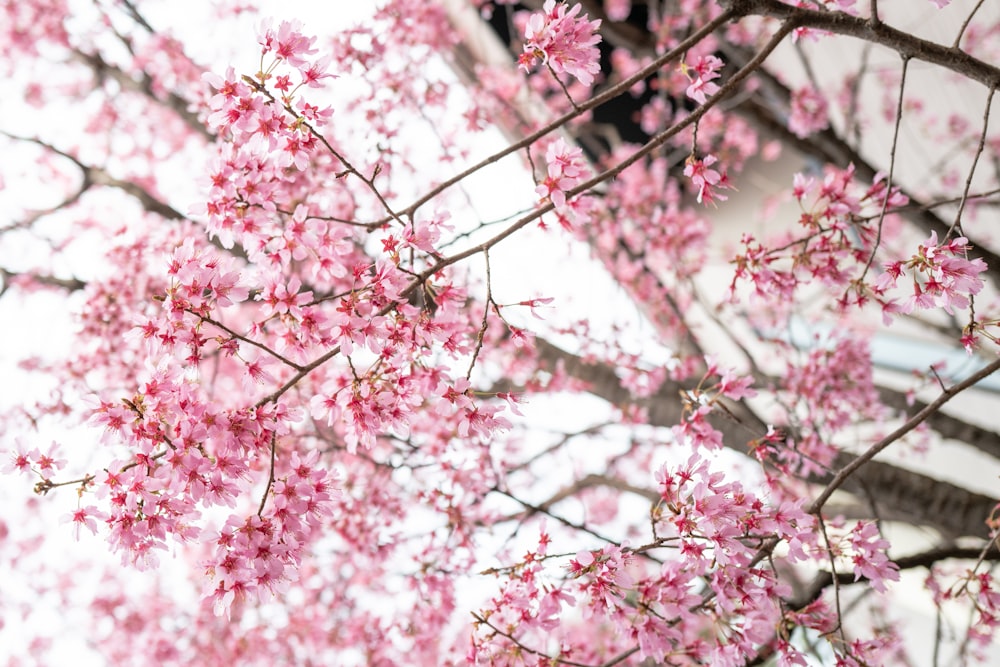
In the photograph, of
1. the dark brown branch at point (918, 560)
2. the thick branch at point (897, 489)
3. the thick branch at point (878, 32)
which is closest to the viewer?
the thick branch at point (878, 32)

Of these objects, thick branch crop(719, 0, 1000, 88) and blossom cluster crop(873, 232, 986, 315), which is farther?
thick branch crop(719, 0, 1000, 88)

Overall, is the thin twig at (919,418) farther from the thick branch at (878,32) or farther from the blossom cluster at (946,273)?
the thick branch at (878,32)

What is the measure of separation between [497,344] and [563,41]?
6.37 ft

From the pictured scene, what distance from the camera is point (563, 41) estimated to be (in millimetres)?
1508

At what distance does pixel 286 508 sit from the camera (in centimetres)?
150

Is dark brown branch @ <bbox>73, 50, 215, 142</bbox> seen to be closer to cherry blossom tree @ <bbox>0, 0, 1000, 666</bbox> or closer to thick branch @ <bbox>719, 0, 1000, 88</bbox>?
cherry blossom tree @ <bbox>0, 0, 1000, 666</bbox>

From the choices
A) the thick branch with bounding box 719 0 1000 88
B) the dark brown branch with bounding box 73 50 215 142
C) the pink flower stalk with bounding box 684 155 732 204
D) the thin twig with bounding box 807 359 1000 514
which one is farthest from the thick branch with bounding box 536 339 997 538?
the dark brown branch with bounding box 73 50 215 142

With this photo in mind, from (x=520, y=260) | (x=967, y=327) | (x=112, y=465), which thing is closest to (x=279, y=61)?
(x=112, y=465)

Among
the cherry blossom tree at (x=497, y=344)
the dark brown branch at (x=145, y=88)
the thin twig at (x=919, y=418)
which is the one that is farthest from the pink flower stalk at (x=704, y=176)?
the dark brown branch at (x=145, y=88)

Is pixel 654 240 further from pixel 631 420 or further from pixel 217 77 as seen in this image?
pixel 217 77

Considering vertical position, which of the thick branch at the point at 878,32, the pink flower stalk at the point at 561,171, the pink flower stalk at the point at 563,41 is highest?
the thick branch at the point at 878,32

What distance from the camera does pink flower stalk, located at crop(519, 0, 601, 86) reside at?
1476mm

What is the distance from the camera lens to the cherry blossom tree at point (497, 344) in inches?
58.1

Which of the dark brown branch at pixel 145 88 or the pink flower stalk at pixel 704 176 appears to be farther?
the dark brown branch at pixel 145 88
